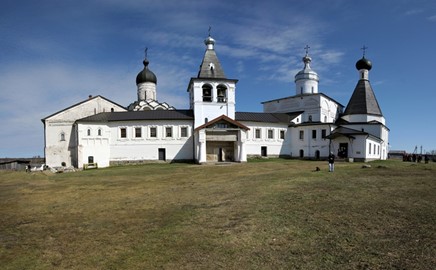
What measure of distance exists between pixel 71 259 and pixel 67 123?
3439cm

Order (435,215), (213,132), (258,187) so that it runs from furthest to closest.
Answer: (213,132)
(258,187)
(435,215)

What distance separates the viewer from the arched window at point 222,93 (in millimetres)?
36500

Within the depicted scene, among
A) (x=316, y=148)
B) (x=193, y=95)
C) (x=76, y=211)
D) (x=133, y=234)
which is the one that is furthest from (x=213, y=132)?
(x=133, y=234)

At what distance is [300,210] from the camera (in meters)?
9.45

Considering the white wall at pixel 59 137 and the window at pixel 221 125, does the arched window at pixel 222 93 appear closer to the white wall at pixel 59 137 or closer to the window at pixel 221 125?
the window at pixel 221 125

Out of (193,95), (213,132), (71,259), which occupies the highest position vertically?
(193,95)

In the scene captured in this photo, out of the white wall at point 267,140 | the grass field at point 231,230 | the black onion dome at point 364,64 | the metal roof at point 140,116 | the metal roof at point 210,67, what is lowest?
the grass field at point 231,230

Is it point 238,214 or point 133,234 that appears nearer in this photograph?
point 133,234

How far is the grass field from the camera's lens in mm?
6164

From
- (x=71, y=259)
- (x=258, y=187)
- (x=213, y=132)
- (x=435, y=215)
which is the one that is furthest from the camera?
(x=213, y=132)

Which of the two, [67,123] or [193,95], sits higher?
[193,95]

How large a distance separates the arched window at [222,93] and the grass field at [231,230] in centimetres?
2437

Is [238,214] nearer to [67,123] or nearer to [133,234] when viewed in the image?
[133,234]

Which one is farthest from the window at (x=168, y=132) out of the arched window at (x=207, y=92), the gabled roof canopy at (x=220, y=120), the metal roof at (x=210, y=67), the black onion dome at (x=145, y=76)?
the black onion dome at (x=145, y=76)
